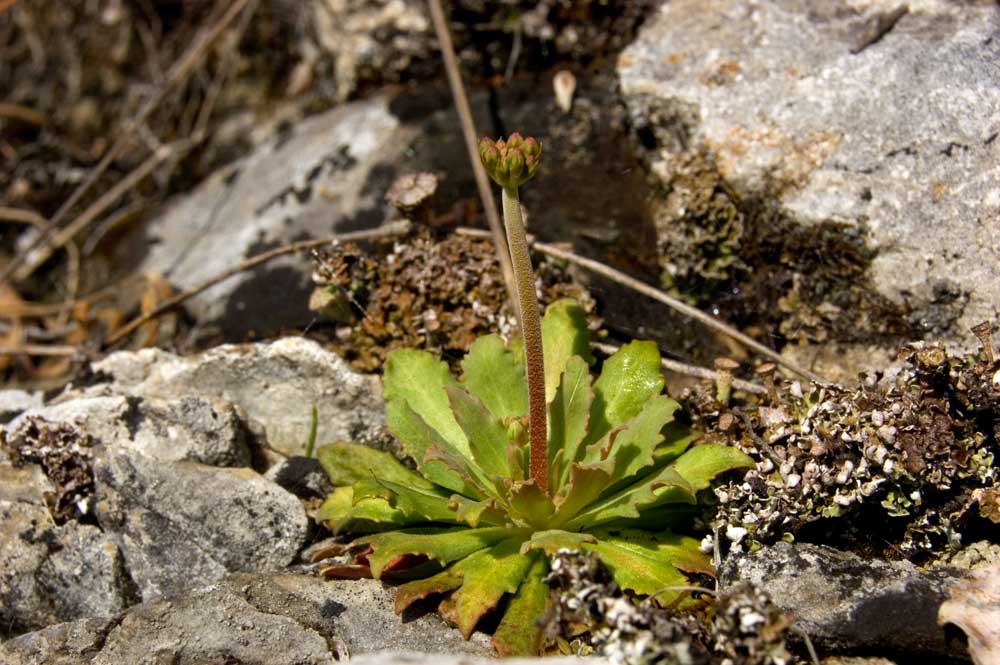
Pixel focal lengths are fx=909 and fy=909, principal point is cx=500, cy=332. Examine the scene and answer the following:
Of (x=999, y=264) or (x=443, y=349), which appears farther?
(x=443, y=349)

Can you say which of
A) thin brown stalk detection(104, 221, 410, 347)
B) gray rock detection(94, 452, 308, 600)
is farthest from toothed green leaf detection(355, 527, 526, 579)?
thin brown stalk detection(104, 221, 410, 347)

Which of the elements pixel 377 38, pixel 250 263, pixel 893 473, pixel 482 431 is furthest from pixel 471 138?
pixel 893 473

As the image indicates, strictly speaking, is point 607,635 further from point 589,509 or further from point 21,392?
point 21,392

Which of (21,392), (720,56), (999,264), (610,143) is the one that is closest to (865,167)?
(999,264)

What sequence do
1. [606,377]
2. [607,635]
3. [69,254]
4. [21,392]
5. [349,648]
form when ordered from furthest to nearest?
[69,254], [21,392], [606,377], [349,648], [607,635]

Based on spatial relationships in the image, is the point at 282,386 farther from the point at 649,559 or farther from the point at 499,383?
the point at 649,559
